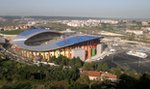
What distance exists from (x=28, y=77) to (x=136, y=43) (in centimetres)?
2429

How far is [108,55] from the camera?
23.7 metres

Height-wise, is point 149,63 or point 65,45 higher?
point 65,45

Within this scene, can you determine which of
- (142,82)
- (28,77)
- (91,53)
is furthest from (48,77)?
(91,53)

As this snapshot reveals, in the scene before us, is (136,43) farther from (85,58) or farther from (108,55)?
(85,58)

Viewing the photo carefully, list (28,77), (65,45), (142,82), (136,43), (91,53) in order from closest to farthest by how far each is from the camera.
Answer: (142,82) < (28,77) < (65,45) < (91,53) < (136,43)

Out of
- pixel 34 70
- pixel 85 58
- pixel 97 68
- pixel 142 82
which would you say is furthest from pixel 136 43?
pixel 142 82

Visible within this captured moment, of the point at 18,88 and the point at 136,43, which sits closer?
the point at 18,88

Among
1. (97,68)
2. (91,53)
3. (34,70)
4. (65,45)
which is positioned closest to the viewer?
(34,70)

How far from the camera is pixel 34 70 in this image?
48.1ft

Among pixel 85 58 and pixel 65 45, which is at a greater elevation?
pixel 65 45

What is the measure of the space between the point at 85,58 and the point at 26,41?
6.90m

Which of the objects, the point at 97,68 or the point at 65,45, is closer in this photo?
the point at 97,68

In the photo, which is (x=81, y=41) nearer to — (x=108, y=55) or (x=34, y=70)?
(x=108, y=55)

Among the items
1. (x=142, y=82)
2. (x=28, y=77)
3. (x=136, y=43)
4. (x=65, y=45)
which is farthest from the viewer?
(x=136, y=43)
